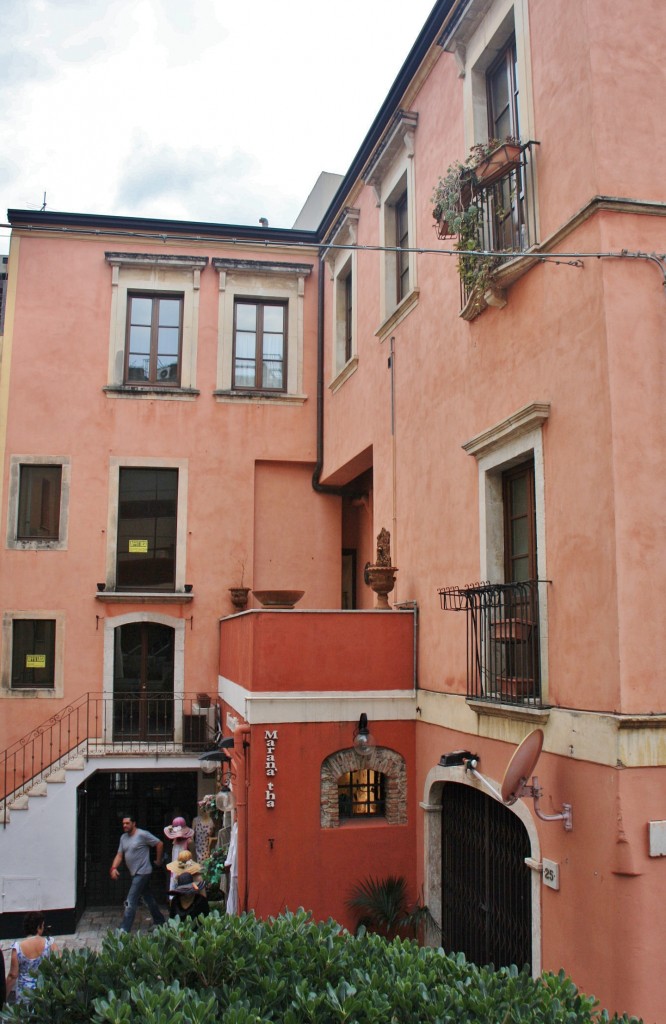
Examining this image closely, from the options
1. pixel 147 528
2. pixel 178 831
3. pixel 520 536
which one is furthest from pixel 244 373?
pixel 520 536

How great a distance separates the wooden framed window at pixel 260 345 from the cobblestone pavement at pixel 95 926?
9.14 meters

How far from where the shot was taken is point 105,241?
53.8 feet

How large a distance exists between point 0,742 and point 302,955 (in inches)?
456

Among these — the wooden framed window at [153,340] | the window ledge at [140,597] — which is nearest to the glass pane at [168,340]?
the wooden framed window at [153,340]

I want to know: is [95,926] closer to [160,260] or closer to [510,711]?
[510,711]

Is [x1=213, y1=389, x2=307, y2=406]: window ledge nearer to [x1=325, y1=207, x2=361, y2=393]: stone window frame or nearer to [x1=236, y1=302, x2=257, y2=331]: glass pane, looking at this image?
[x1=325, y1=207, x2=361, y2=393]: stone window frame

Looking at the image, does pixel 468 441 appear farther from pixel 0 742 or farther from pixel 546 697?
pixel 0 742

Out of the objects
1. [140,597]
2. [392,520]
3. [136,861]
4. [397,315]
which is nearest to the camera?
[397,315]

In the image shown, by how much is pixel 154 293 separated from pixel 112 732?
777cm

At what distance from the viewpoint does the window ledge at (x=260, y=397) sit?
1638 cm

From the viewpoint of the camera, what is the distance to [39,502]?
15.8 m

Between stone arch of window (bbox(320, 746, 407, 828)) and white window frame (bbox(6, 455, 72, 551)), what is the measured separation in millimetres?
7227

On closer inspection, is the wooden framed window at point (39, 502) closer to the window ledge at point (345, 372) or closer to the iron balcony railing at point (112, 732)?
the iron balcony railing at point (112, 732)

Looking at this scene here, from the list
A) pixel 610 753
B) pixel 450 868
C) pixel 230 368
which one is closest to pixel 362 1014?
pixel 610 753
